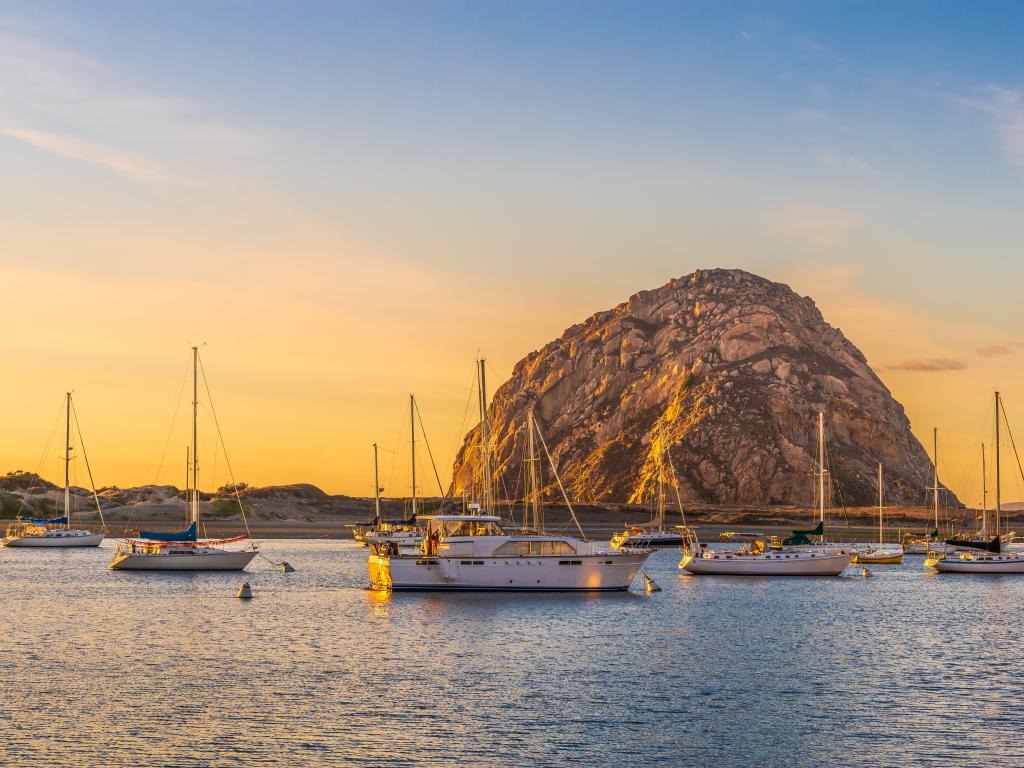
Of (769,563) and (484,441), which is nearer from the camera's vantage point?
(484,441)

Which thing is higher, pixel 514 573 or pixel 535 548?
pixel 535 548

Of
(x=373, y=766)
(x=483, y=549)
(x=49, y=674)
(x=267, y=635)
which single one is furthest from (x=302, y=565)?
(x=373, y=766)

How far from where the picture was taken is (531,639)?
186ft

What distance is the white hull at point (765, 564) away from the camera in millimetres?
100500

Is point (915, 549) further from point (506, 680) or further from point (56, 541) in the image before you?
point (506, 680)

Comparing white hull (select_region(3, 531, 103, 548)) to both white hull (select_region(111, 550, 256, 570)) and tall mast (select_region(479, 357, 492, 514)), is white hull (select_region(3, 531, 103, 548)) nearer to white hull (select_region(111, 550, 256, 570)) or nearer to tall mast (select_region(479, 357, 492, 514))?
white hull (select_region(111, 550, 256, 570))

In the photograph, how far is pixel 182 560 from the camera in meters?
102

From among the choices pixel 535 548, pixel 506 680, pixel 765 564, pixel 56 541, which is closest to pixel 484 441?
pixel 535 548

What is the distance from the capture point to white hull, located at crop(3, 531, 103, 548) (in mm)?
148625

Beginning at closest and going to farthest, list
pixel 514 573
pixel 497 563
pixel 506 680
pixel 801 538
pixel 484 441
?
1. pixel 506 680
2. pixel 497 563
3. pixel 514 573
4. pixel 484 441
5. pixel 801 538

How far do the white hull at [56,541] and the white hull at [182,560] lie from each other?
50960mm

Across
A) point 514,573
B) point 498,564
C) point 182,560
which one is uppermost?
point 498,564

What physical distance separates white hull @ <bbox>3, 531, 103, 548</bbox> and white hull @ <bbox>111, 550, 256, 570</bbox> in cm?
5096

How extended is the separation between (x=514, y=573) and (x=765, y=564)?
33120 mm
